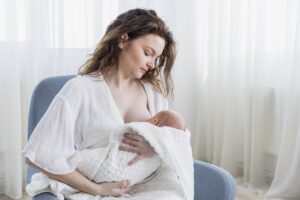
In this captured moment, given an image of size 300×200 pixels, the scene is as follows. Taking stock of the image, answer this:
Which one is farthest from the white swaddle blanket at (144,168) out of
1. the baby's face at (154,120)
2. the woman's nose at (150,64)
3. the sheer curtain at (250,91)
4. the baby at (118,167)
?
the sheer curtain at (250,91)

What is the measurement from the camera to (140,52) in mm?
1362

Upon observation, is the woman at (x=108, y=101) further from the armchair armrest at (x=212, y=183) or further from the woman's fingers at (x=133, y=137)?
the armchair armrest at (x=212, y=183)

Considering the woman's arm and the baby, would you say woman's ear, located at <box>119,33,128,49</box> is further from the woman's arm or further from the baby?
the woman's arm

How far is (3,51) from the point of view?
2.35 metres

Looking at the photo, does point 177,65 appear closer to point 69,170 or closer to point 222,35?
point 222,35

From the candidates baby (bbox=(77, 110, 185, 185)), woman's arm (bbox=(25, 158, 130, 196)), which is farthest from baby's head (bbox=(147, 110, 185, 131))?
woman's arm (bbox=(25, 158, 130, 196))

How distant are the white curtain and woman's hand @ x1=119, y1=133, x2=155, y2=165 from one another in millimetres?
1288

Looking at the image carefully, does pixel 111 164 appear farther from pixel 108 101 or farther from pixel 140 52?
pixel 140 52

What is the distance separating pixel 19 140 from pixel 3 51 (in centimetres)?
52

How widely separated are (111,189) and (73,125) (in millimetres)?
225

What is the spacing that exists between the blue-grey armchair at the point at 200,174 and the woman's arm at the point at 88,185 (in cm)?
6

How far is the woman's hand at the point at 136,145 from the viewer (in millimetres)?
1280

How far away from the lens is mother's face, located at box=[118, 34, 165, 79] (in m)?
1.36

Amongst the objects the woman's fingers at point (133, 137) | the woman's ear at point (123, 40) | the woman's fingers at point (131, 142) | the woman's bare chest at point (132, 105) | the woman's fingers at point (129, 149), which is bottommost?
the woman's fingers at point (129, 149)
